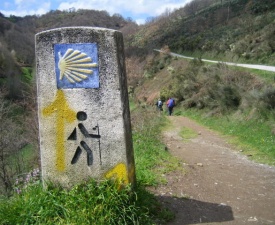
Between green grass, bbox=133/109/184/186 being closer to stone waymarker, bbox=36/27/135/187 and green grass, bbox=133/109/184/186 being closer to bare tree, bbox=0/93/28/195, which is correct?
stone waymarker, bbox=36/27/135/187

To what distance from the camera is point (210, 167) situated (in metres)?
7.62

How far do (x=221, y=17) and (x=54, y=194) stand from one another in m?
48.1

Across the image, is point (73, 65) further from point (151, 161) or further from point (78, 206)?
point (151, 161)

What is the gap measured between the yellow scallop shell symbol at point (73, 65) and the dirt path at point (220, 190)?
2.20m

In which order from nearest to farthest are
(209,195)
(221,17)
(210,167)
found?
1. (209,195)
2. (210,167)
3. (221,17)

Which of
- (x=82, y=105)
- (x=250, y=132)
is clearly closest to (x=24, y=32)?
(x=250, y=132)

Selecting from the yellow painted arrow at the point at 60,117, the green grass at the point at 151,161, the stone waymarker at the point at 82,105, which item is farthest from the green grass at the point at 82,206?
the green grass at the point at 151,161

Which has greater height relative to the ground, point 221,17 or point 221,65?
point 221,17

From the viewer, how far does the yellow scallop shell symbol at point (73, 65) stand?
4.11 meters

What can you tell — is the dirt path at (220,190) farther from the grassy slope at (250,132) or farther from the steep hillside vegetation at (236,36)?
the steep hillside vegetation at (236,36)

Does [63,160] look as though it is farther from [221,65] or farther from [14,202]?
[221,65]

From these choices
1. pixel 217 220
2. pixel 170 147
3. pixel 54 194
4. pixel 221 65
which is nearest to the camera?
pixel 54 194

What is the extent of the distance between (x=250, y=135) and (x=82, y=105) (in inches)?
303

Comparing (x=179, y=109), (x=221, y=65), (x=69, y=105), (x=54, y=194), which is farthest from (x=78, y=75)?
(x=179, y=109)
